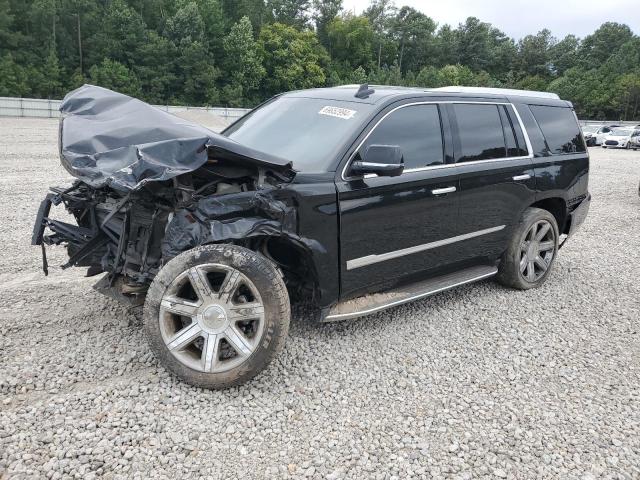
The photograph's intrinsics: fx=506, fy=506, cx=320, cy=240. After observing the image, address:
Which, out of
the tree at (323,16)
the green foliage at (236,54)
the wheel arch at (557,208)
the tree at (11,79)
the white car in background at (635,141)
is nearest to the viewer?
the wheel arch at (557,208)

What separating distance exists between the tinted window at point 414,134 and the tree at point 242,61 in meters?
60.7

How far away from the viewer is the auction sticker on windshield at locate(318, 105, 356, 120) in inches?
155

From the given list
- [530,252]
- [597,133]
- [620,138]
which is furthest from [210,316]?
[597,133]

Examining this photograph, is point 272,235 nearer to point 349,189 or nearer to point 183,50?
point 349,189

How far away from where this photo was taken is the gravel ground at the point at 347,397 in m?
2.63

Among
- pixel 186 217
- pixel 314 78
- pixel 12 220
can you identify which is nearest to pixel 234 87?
pixel 314 78

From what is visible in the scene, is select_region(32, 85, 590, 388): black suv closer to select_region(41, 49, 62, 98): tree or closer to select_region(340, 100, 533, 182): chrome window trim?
select_region(340, 100, 533, 182): chrome window trim

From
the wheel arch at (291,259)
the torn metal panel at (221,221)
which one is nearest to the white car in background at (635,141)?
the wheel arch at (291,259)

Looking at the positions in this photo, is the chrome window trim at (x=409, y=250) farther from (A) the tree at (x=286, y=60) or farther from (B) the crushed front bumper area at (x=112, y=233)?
(A) the tree at (x=286, y=60)

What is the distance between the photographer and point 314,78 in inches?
2862

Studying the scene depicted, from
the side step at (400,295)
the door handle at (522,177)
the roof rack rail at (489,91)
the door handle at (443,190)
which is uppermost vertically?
the roof rack rail at (489,91)

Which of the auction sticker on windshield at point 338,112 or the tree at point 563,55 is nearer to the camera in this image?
the auction sticker on windshield at point 338,112

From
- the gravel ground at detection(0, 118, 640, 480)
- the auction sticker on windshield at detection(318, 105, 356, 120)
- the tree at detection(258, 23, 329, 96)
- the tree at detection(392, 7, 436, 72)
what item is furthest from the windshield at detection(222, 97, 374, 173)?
the tree at detection(392, 7, 436, 72)

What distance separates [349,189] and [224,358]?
56.0 inches
